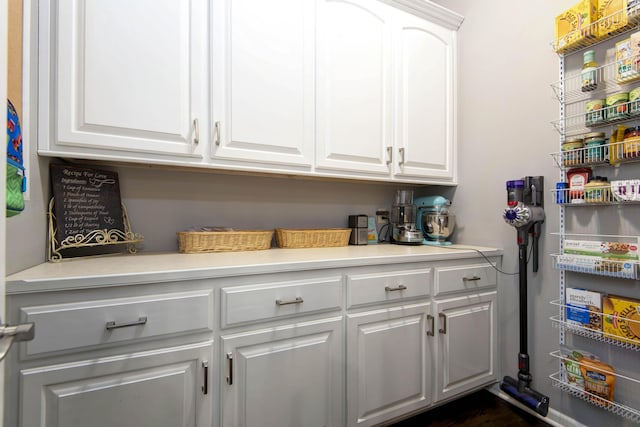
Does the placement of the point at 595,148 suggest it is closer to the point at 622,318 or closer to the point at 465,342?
the point at 622,318

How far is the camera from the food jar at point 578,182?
1454 millimetres

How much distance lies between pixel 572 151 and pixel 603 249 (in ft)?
1.50

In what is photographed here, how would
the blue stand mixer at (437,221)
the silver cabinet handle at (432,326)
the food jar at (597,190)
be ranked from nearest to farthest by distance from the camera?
the food jar at (597,190) < the silver cabinet handle at (432,326) < the blue stand mixer at (437,221)

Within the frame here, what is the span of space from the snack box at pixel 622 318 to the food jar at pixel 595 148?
604mm

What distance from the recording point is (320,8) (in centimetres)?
164

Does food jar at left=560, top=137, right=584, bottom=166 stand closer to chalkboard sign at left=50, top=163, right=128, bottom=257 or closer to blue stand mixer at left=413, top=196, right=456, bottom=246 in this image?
blue stand mixer at left=413, top=196, right=456, bottom=246

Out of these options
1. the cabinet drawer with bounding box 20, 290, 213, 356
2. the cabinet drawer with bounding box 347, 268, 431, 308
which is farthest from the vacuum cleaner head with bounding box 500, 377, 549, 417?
the cabinet drawer with bounding box 20, 290, 213, 356

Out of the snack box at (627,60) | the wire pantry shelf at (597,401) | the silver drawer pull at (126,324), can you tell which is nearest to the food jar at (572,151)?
the snack box at (627,60)

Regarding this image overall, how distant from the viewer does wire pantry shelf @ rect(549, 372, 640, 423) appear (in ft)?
4.41

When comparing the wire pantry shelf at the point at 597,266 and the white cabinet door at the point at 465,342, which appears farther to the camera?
the white cabinet door at the point at 465,342

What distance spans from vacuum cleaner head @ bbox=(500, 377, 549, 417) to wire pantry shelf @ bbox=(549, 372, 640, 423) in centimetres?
10

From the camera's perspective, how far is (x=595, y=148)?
1.40 meters

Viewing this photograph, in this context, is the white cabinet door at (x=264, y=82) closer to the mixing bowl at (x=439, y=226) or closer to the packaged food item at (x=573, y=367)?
the mixing bowl at (x=439, y=226)

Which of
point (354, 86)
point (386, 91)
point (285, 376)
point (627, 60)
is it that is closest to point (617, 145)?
point (627, 60)
